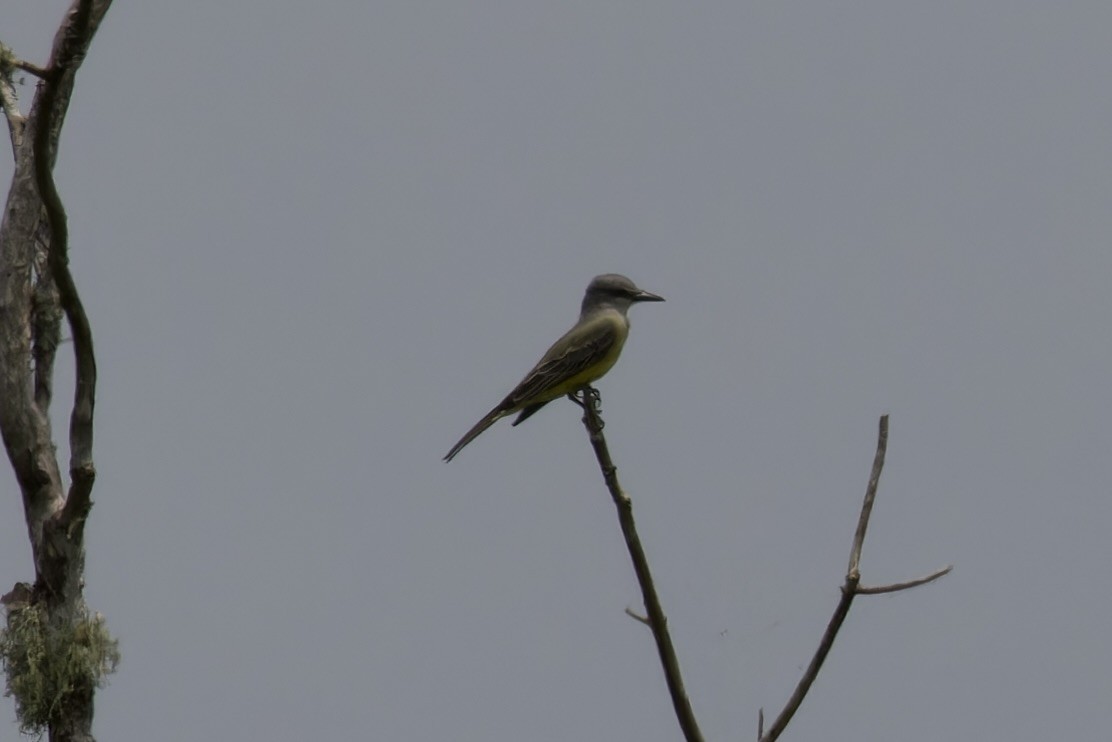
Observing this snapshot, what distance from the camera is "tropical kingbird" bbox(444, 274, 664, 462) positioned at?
447 inches

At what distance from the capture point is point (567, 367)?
448 inches

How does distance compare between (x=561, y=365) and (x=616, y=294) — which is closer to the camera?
(x=561, y=365)

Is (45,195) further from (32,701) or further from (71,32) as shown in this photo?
(32,701)

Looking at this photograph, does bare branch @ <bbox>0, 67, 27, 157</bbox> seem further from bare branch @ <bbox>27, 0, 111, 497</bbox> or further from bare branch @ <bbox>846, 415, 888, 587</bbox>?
bare branch @ <bbox>846, 415, 888, 587</bbox>

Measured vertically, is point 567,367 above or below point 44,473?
above

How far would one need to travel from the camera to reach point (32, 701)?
796 cm

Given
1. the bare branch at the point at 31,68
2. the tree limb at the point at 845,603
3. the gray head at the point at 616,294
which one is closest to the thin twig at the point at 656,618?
the tree limb at the point at 845,603

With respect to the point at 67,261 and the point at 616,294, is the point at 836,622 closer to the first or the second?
the point at 67,261

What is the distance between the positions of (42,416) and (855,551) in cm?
356

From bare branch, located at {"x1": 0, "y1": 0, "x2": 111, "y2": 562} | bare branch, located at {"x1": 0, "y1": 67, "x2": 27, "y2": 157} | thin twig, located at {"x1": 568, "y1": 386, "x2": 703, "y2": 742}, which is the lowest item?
thin twig, located at {"x1": 568, "y1": 386, "x2": 703, "y2": 742}

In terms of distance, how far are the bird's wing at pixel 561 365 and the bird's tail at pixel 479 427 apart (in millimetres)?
53

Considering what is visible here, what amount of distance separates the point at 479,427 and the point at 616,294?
Result: 156 centimetres

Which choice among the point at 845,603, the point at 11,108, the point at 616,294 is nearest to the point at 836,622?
the point at 845,603

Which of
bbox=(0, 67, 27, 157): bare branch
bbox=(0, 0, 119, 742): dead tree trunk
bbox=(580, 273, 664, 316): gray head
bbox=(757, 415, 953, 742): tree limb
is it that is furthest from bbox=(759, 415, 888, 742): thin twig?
bbox=(580, 273, 664, 316): gray head
